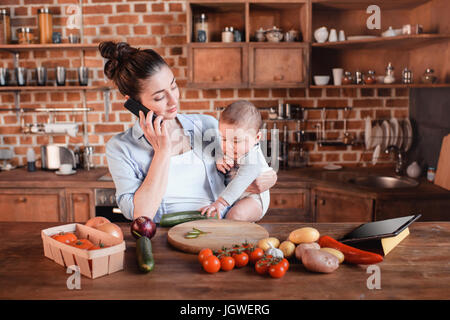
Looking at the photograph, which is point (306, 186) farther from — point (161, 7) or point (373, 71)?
point (161, 7)

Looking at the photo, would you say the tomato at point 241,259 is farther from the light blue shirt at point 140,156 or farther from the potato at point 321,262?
the light blue shirt at point 140,156

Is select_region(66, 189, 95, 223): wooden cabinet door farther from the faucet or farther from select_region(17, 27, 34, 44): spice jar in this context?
the faucet

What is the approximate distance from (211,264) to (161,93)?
887 millimetres

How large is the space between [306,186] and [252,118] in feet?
4.26

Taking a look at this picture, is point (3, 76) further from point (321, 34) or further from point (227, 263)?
point (227, 263)

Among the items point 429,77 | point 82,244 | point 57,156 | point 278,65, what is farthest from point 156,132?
point 429,77

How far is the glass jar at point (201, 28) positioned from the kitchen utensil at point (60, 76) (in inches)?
45.4

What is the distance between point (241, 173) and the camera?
2031 mm

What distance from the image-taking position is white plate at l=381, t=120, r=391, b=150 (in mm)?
3553

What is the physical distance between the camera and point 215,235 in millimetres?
1548

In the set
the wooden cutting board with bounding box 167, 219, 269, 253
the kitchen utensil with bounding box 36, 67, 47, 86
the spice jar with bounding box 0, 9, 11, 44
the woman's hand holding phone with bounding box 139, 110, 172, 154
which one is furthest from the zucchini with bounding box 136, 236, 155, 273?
the spice jar with bounding box 0, 9, 11, 44

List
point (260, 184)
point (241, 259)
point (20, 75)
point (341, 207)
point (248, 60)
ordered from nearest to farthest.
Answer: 1. point (241, 259)
2. point (260, 184)
3. point (341, 207)
4. point (248, 60)
5. point (20, 75)

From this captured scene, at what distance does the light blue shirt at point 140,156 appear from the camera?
192cm
